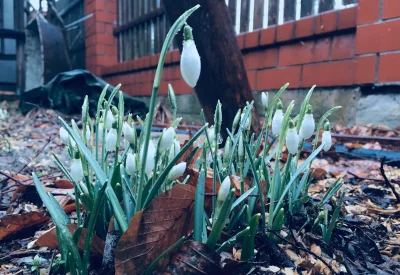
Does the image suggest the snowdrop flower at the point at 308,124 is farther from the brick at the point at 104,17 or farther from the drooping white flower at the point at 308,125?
the brick at the point at 104,17

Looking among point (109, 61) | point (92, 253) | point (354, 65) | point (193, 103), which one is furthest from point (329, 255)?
point (109, 61)

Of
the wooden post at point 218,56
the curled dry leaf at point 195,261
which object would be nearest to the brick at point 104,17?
the wooden post at point 218,56

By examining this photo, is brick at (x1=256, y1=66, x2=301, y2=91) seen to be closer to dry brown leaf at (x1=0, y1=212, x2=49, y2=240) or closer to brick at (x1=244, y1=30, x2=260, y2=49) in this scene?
brick at (x1=244, y1=30, x2=260, y2=49)

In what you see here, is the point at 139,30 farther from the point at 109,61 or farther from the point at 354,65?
the point at 354,65

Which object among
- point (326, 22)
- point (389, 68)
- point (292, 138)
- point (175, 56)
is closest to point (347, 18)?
point (326, 22)

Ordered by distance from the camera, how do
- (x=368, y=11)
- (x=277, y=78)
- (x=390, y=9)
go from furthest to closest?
1. (x=277, y=78)
2. (x=368, y=11)
3. (x=390, y=9)

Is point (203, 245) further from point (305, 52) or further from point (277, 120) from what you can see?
point (305, 52)
